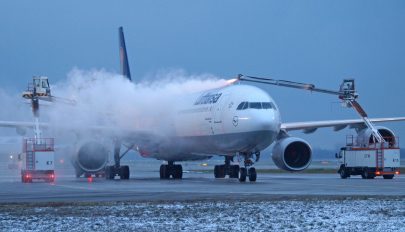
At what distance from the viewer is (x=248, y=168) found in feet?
124

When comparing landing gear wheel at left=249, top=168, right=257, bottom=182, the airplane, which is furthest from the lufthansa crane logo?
landing gear wheel at left=249, top=168, right=257, bottom=182

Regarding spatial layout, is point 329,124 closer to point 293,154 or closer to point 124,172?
point 293,154

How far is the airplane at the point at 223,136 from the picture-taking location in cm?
3712

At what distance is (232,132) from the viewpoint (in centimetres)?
3747

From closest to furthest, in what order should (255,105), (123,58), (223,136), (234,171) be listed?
(255,105)
(223,136)
(234,171)
(123,58)

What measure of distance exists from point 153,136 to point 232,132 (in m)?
7.76

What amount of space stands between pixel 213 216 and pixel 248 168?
1865 centimetres

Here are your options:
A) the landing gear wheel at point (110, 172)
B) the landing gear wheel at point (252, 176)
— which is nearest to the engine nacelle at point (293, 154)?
the landing gear wheel at point (252, 176)

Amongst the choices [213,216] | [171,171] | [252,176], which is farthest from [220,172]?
[213,216]

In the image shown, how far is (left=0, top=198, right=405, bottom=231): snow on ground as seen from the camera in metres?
17.1

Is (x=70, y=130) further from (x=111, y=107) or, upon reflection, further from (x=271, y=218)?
(x=271, y=218)

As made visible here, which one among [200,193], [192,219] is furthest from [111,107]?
[192,219]

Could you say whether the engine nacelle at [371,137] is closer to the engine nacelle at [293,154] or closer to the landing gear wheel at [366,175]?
the landing gear wheel at [366,175]

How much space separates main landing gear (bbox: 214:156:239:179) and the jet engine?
6143mm
